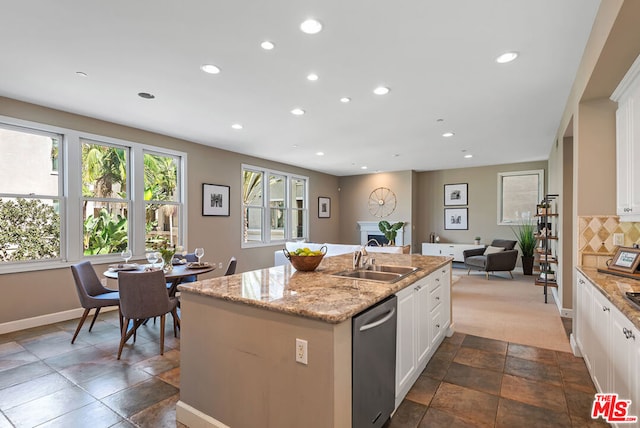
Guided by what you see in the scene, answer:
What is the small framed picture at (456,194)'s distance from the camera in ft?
28.1

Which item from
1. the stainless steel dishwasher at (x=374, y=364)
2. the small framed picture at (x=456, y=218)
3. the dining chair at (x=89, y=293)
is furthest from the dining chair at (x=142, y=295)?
the small framed picture at (x=456, y=218)

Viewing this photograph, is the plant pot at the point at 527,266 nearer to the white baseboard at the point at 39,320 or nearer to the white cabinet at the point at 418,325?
the white cabinet at the point at 418,325

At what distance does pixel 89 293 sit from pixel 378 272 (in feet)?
10.7

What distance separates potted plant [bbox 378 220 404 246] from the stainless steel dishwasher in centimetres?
658

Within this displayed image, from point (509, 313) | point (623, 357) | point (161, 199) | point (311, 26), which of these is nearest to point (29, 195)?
point (161, 199)

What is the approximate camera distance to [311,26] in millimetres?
2312

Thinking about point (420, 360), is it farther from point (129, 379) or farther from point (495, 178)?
point (495, 178)

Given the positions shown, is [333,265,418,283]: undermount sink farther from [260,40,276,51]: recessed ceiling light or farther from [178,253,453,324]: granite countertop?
[260,40,276,51]: recessed ceiling light

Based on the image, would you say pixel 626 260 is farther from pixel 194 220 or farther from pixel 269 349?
pixel 194 220

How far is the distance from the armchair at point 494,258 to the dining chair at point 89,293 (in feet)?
21.8

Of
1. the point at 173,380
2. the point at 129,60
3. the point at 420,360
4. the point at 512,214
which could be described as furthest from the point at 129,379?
the point at 512,214

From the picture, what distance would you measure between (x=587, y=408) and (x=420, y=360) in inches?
43.5

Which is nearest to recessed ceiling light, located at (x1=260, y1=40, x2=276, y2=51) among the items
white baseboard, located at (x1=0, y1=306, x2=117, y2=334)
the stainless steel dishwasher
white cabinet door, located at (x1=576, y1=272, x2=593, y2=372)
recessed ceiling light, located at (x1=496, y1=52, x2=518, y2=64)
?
recessed ceiling light, located at (x1=496, y1=52, x2=518, y2=64)

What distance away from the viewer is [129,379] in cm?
258
